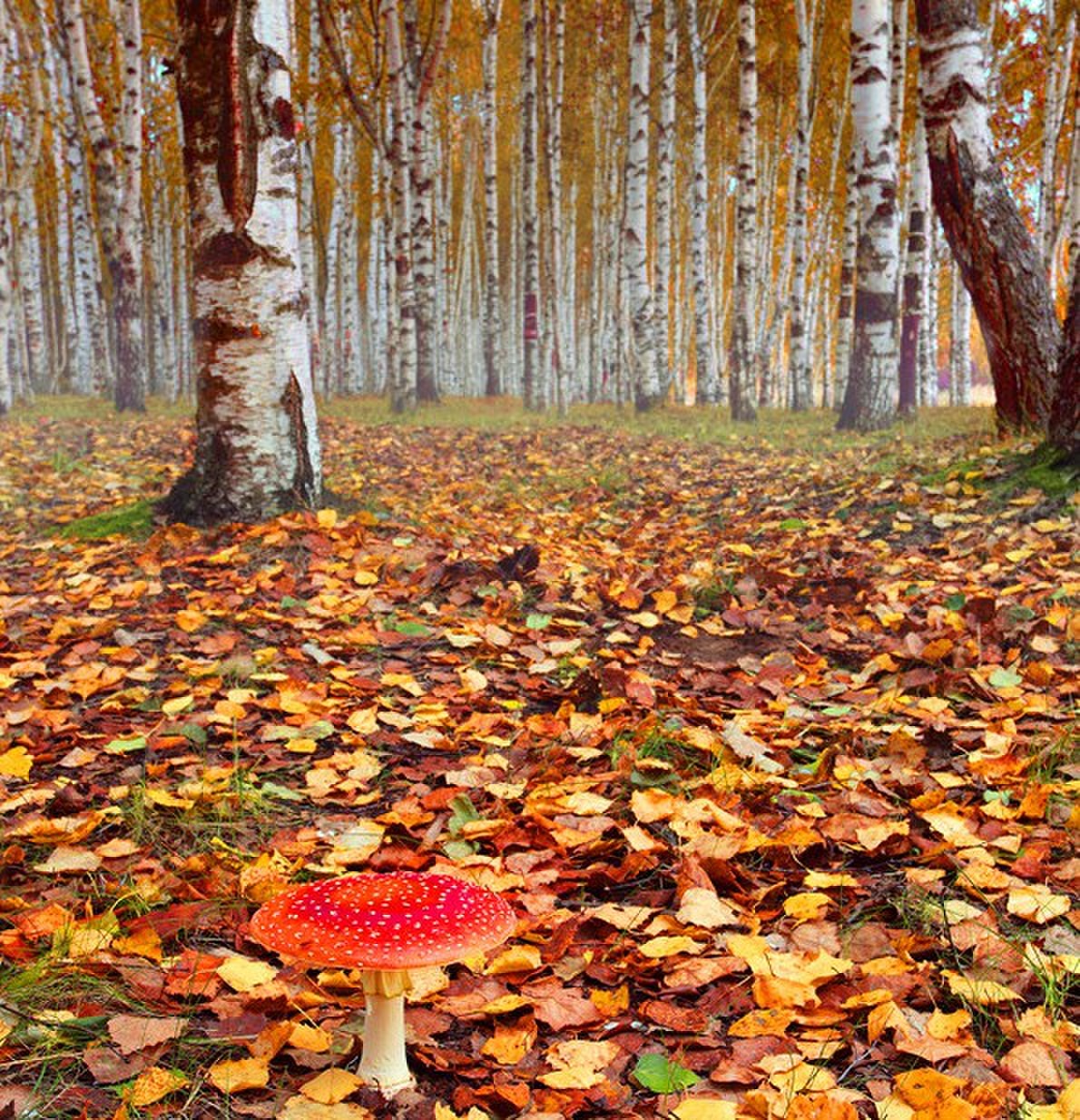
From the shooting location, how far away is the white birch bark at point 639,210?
14516 millimetres

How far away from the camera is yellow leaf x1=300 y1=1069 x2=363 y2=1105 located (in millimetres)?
1655

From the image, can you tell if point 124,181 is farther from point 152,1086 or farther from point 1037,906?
point 1037,906

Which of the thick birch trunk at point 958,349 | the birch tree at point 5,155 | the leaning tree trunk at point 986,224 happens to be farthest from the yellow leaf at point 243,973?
the thick birch trunk at point 958,349

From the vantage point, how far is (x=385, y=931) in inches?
60.3

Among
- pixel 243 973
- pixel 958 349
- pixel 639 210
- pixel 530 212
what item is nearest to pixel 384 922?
pixel 243 973

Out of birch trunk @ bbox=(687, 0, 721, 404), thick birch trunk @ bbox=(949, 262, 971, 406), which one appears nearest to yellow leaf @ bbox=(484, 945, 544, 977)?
birch trunk @ bbox=(687, 0, 721, 404)

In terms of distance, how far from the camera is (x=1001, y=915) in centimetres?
213

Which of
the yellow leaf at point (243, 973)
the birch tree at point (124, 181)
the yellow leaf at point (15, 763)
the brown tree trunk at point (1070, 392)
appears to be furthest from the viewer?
the birch tree at point (124, 181)

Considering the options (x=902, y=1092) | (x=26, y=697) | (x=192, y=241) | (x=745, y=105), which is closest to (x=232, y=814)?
(x=26, y=697)

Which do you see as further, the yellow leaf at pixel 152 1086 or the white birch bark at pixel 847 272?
the white birch bark at pixel 847 272

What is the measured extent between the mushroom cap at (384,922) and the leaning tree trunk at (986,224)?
234 inches

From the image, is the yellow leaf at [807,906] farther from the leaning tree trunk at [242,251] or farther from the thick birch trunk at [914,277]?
the thick birch trunk at [914,277]

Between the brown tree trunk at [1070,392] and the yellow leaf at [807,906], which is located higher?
the brown tree trunk at [1070,392]

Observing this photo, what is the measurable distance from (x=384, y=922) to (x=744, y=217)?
1408 centimetres
